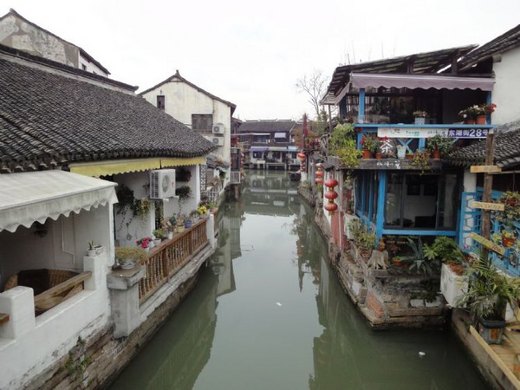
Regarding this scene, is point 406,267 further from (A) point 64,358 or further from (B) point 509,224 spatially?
(A) point 64,358

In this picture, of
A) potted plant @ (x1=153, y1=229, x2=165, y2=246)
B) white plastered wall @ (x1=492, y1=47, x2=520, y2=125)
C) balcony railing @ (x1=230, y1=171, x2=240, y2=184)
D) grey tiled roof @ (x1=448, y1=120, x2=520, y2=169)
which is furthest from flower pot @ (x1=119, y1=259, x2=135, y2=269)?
balcony railing @ (x1=230, y1=171, x2=240, y2=184)

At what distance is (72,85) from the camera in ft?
32.8

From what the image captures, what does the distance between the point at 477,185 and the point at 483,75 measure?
9.38ft

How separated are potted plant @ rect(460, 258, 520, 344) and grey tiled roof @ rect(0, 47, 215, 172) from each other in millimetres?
6425

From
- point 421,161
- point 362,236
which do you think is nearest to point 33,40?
point 362,236

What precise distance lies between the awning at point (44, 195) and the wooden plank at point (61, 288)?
42.1 inches

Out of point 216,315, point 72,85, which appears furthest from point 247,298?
point 72,85

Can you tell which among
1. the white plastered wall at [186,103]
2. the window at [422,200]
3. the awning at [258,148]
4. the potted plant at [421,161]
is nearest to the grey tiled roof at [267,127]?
the awning at [258,148]

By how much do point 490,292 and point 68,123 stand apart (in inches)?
302

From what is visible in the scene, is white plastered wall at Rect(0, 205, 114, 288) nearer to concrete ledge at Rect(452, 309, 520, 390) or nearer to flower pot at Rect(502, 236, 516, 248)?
concrete ledge at Rect(452, 309, 520, 390)

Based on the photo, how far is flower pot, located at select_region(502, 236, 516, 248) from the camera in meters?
5.89

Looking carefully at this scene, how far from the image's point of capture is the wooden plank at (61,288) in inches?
191

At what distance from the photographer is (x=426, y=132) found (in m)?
8.09

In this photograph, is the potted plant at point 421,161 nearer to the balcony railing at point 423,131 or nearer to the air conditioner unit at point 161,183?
the balcony railing at point 423,131
